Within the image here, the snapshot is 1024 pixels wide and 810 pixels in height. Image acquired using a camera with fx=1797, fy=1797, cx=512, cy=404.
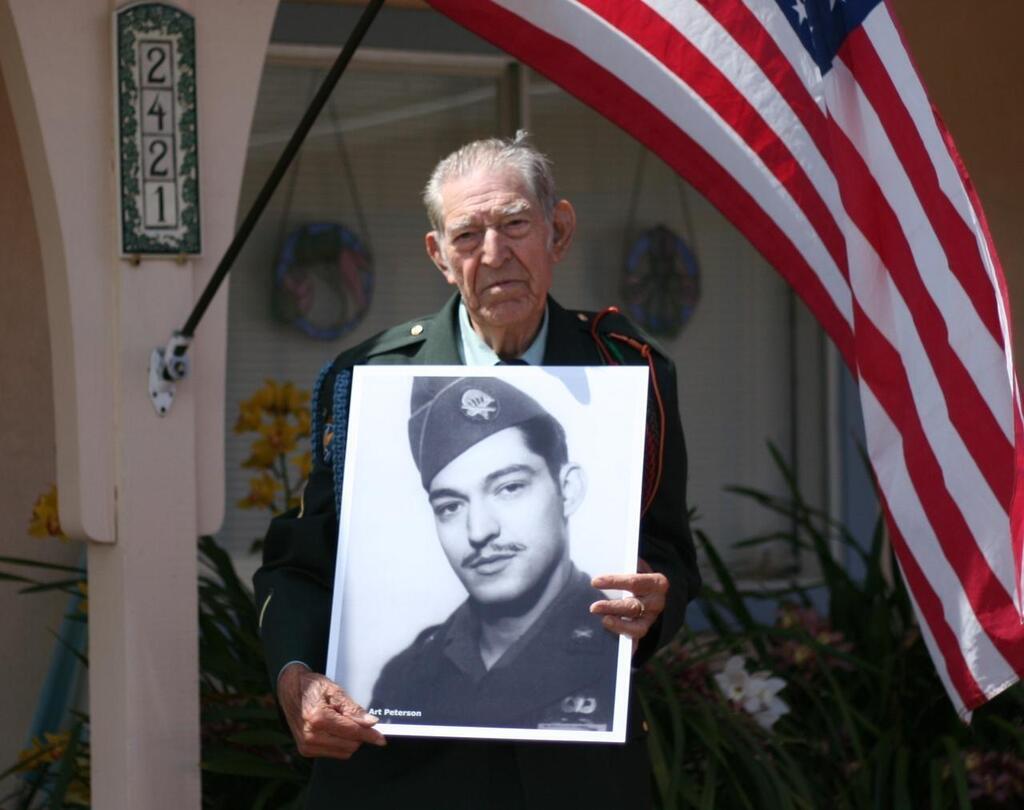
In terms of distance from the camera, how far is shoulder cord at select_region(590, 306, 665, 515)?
108 inches

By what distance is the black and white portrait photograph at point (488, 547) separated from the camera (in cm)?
257

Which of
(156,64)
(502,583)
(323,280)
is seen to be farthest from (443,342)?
(323,280)

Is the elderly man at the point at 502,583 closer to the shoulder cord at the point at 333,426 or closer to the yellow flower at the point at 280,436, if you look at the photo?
the shoulder cord at the point at 333,426

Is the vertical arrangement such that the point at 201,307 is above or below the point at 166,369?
above

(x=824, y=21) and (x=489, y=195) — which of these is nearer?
(x=489, y=195)

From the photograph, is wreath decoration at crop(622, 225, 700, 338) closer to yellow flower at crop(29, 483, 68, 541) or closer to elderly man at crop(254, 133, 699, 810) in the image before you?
yellow flower at crop(29, 483, 68, 541)

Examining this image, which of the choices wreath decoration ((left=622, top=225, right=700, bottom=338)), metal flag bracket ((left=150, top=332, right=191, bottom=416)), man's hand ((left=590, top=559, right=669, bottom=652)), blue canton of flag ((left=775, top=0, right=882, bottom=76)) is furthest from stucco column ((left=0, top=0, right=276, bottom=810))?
wreath decoration ((left=622, top=225, right=700, bottom=338))

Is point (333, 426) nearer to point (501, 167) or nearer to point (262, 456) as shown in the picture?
point (501, 167)

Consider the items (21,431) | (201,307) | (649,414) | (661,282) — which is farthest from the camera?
(661,282)

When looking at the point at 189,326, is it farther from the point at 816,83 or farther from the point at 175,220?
the point at 816,83

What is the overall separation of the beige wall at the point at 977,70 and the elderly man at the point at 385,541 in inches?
133

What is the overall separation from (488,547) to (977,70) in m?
3.79

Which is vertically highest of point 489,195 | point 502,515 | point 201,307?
point 489,195

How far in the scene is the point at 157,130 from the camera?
3.44 metres
